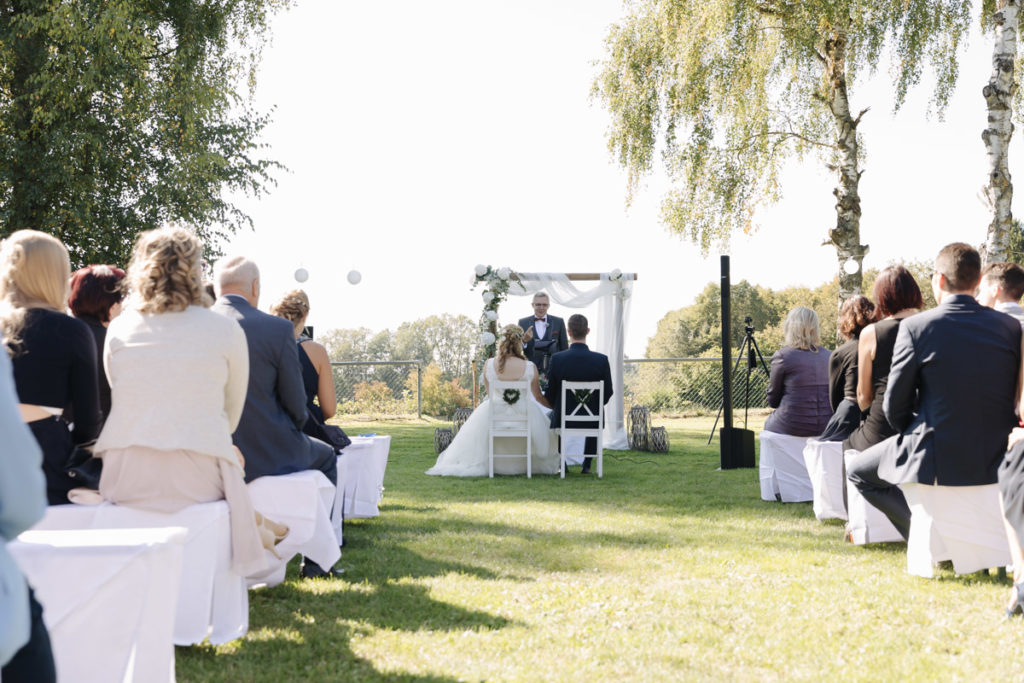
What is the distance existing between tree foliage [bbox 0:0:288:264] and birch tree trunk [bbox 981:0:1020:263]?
33.8 ft

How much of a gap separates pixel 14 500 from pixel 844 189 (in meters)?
12.7

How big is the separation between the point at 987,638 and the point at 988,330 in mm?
1357

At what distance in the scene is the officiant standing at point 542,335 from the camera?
Answer: 1110 centimetres

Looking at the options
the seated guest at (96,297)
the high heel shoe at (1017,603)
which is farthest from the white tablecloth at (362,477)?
the high heel shoe at (1017,603)

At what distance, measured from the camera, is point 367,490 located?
19.7ft

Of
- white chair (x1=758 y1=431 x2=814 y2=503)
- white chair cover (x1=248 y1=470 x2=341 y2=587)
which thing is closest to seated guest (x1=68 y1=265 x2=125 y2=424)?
white chair cover (x1=248 y1=470 x2=341 y2=587)

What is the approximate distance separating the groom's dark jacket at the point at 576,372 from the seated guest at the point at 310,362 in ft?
14.3

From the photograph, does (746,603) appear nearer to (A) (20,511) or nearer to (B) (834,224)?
(A) (20,511)

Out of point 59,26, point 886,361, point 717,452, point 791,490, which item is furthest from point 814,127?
point 59,26

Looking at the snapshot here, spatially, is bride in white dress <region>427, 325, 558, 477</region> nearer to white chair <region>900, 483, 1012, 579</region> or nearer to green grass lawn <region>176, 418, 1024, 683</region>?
green grass lawn <region>176, 418, 1024, 683</region>

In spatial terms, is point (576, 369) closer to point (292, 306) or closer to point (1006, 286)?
point (292, 306)

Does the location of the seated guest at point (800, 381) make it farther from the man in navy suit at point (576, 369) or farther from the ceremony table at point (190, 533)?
the ceremony table at point (190, 533)

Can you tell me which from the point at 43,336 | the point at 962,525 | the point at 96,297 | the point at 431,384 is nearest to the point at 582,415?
the point at 962,525

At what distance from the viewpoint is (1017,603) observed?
11.5ft
